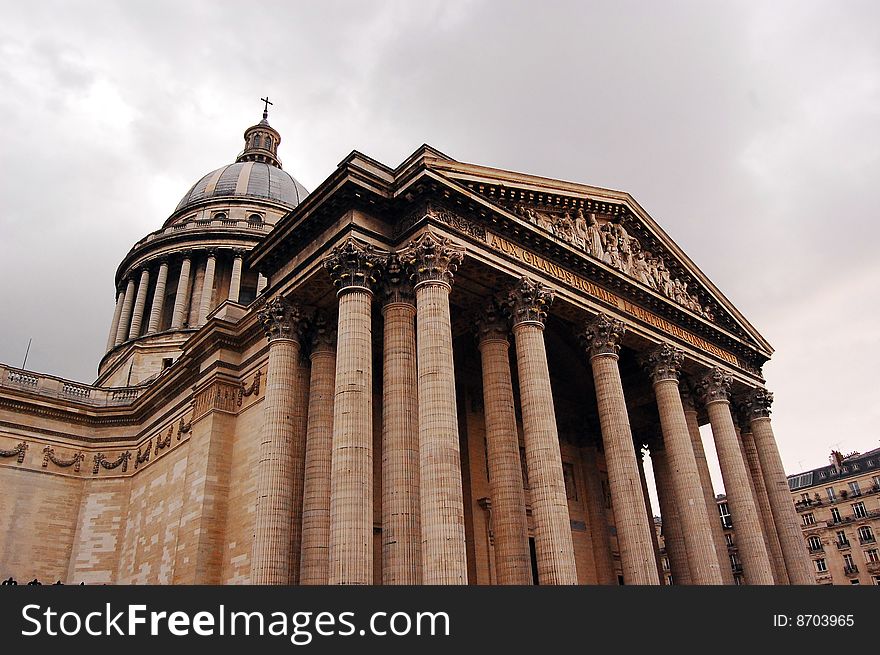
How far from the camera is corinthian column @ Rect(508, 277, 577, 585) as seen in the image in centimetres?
1870

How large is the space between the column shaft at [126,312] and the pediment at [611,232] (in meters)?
38.1

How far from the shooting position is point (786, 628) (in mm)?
13992

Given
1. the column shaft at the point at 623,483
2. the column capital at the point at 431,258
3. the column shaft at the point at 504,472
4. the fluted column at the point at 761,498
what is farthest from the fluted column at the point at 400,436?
the fluted column at the point at 761,498

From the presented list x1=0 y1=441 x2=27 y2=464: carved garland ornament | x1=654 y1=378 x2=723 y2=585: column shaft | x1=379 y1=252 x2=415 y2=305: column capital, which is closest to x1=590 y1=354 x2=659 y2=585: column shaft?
x1=654 y1=378 x2=723 y2=585: column shaft

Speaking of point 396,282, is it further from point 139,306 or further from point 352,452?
point 139,306

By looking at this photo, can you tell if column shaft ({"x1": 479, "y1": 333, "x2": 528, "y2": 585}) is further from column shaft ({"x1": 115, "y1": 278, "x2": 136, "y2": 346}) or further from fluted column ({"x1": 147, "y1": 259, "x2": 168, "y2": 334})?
column shaft ({"x1": 115, "y1": 278, "x2": 136, "y2": 346})

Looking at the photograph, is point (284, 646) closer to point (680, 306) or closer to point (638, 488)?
point (638, 488)

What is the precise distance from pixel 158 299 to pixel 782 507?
4291cm

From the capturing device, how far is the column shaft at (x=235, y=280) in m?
49.6

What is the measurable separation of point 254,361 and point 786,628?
21245 millimetres

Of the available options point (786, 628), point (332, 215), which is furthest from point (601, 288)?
point (786, 628)

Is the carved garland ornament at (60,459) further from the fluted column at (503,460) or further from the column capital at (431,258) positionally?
the column capital at (431,258)

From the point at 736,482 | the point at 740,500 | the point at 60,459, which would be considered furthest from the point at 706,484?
the point at 60,459

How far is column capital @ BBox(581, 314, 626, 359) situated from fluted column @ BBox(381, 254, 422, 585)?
7.37 m
